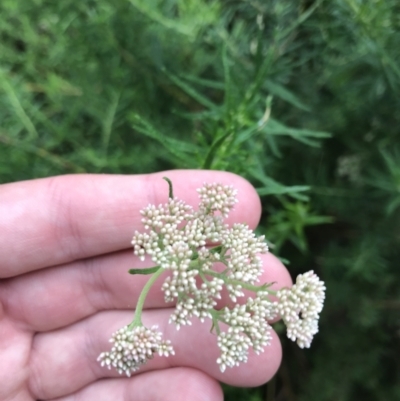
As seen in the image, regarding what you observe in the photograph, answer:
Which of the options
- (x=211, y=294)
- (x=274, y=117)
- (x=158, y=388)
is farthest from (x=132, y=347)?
(x=274, y=117)

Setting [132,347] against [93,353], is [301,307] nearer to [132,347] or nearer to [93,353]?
[132,347]

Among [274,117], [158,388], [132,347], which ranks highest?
[274,117]

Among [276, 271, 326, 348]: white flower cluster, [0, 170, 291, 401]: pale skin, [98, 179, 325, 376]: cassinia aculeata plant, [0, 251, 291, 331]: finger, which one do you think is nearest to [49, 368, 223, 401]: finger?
[0, 170, 291, 401]: pale skin

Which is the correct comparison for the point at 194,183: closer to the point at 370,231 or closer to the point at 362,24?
the point at 362,24

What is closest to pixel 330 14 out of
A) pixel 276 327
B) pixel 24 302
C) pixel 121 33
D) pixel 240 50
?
pixel 240 50

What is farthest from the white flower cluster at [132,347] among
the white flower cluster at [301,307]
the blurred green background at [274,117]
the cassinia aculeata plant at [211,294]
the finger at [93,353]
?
the blurred green background at [274,117]

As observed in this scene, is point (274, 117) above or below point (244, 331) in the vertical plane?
above

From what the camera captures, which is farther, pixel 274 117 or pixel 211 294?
pixel 274 117
